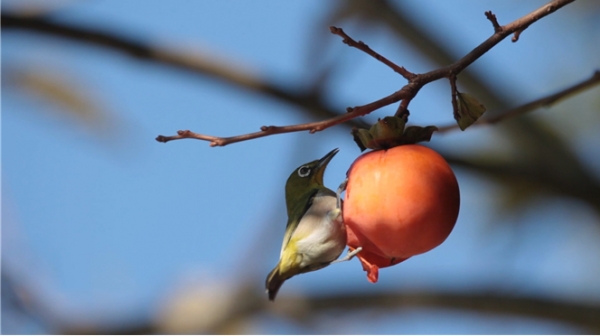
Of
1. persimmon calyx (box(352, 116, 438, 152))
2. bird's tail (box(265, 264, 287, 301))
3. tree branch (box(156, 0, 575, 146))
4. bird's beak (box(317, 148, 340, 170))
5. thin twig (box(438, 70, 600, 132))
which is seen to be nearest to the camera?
tree branch (box(156, 0, 575, 146))

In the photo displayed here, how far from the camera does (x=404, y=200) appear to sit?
217cm

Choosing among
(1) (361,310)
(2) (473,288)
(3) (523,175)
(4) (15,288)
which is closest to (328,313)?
(1) (361,310)

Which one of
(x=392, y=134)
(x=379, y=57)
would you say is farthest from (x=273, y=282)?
(x=379, y=57)

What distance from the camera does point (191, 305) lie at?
23.4ft

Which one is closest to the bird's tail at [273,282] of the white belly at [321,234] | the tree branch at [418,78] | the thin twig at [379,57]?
the white belly at [321,234]

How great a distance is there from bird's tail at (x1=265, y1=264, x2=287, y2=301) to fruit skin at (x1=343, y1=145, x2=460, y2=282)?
0.61 meters

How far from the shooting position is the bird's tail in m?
2.76

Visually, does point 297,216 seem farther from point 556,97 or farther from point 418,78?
point 556,97

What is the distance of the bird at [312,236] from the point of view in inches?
103

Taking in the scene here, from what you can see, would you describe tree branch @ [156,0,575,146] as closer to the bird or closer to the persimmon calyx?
the persimmon calyx

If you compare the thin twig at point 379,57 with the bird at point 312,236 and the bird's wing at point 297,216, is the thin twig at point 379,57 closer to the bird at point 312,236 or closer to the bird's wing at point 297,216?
the bird at point 312,236

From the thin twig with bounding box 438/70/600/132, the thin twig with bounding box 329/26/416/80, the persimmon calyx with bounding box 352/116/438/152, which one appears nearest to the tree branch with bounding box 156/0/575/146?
the thin twig with bounding box 329/26/416/80

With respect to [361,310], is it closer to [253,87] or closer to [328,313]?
[328,313]

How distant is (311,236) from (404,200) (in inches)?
25.7
